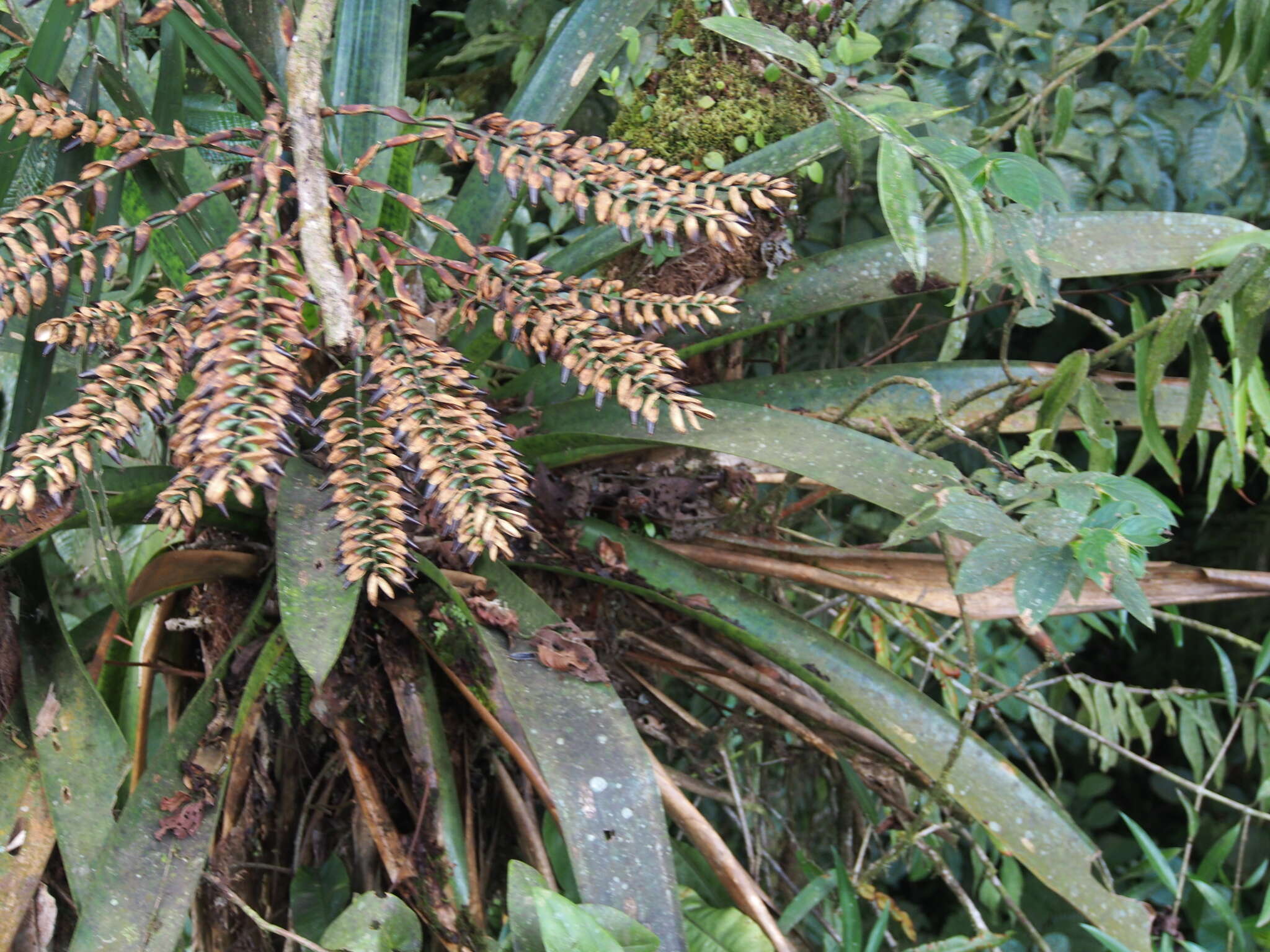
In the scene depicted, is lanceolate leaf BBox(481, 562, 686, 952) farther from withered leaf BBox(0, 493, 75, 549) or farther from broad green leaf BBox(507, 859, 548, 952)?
withered leaf BBox(0, 493, 75, 549)

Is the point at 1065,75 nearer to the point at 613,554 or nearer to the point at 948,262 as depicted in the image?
the point at 948,262

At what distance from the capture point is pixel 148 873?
0.59m

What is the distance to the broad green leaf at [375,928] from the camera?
569 mm

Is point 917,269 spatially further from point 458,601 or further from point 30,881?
point 30,881

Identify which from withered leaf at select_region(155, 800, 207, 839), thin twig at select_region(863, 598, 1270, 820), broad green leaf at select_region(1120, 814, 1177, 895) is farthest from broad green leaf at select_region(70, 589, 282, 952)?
broad green leaf at select_region(1120, 814, 1177, 895)

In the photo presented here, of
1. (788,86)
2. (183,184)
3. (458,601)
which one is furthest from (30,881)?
(788,86)

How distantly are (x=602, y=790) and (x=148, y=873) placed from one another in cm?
29

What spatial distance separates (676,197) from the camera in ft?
1.71

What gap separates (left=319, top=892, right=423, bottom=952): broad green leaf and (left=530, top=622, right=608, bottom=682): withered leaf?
17cm

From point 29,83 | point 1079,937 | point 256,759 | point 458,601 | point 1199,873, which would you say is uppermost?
point 29,83

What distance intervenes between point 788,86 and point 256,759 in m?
0.85

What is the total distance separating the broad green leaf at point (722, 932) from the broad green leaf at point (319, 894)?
29 centimetres

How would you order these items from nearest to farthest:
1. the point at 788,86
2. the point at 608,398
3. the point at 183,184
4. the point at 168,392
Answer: the point at 168,392 < the point at 183,184 < the point at 608,398 < the point at 788,86

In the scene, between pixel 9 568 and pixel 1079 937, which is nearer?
pixel 9 568
